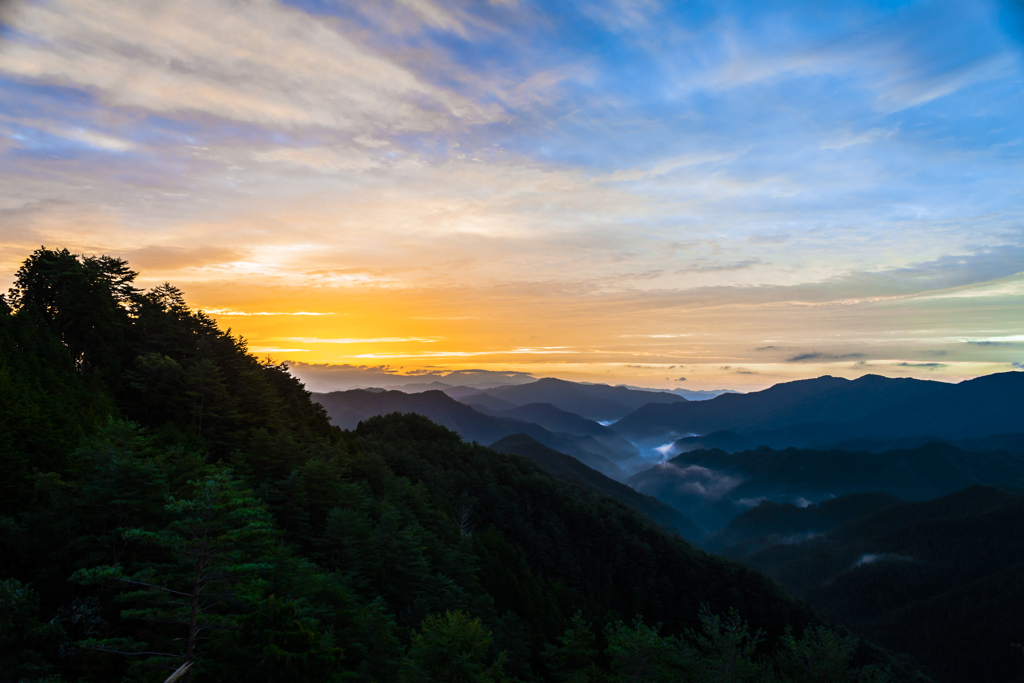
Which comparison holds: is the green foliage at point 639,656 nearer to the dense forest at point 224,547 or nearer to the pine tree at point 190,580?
the dense forest at point 224,547

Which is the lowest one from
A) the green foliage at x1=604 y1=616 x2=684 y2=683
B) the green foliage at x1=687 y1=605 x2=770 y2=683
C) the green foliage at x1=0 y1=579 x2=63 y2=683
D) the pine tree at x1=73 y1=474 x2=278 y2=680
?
the green foliage at x1=687 y1=605 x2=770 y2=683

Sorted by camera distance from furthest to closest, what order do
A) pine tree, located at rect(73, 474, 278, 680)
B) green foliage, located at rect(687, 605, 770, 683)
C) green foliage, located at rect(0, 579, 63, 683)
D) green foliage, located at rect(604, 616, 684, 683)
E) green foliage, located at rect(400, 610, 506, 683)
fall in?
green foliage, located at rect(687, 605, 770, 683)
green foliage, located at rect(604, 616, 684, 683)
green foliage, located at rect(400, 610, 506, 683)
green foliage, located at rect(0, 579, 63, 683)
pine tree, located at rect(73, 474, 278, 680)

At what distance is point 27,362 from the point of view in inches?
1366

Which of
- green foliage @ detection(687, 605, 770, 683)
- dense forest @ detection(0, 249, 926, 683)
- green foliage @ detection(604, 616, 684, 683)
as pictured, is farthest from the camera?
green foliage @ detection(687, 605, 770, 683)

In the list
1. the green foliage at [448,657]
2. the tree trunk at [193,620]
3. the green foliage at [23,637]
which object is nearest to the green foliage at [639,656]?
the green foliage at [448,657]

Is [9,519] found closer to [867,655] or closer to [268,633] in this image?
[268,633]

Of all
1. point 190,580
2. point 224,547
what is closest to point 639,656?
point 224,547

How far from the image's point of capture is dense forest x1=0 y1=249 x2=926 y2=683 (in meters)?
15.1

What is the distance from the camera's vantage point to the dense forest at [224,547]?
1507cm

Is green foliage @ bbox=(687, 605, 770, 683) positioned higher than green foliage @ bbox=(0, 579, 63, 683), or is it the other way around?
green foliage @ bbox=(0, 579, 63, 683)

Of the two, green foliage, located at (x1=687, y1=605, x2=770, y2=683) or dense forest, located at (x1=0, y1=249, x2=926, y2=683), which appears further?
green foliage, located at (x1=687, y1=605, x2=770, y2=683)

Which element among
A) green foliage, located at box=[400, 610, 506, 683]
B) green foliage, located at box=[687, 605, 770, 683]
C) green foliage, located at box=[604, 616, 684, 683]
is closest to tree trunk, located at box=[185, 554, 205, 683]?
green foliage, located at box=[400, 610, 506, 683]

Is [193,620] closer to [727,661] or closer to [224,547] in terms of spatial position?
[224,547]

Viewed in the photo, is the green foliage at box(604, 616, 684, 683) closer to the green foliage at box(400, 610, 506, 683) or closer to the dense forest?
the dense forest
